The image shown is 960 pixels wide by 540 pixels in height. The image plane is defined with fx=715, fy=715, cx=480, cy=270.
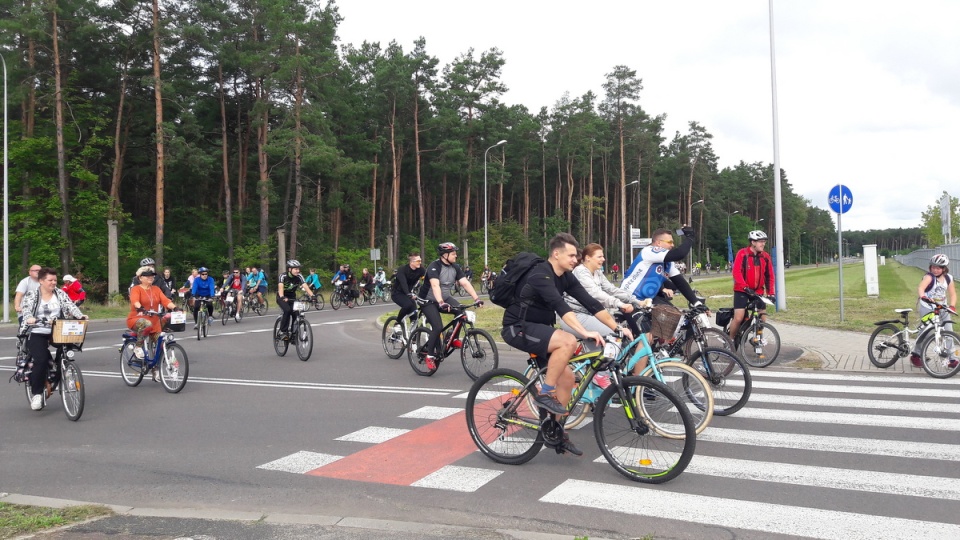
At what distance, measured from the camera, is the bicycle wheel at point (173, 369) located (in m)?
9.75

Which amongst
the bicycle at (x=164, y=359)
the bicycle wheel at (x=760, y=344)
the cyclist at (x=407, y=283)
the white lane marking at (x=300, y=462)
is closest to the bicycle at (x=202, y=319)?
the bicycle at (x=164, y=359)

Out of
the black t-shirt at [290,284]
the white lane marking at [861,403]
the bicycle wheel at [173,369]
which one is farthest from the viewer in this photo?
the black t-shirt at [290,284]

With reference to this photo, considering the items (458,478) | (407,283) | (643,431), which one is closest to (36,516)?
(458,478)

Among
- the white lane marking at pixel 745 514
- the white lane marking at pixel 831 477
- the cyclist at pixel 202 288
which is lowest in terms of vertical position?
the white lane marking at pixel 831 477

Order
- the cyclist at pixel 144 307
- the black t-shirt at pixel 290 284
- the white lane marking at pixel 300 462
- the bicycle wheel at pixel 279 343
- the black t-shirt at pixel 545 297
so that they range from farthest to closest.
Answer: the bicycle wheel at pixel 279 343
the black t-shirt at pixel 290 284
the cyclist at pixel 144 307
the white lane marking at pixel 300 462
the black t-shirt at pixel 545 297

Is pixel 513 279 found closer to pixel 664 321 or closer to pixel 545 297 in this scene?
pixel 545 297

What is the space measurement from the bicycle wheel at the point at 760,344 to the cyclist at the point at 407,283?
5.08 metres

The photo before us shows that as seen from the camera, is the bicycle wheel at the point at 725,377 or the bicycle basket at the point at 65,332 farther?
the bicycle basket at the point at 65,332

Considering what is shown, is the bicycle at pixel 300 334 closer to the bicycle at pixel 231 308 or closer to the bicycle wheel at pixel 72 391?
the bicycle wheel at pixel 72 391

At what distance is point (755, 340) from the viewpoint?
10461 millimetres

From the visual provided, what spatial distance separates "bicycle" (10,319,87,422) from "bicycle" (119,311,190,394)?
1441mm

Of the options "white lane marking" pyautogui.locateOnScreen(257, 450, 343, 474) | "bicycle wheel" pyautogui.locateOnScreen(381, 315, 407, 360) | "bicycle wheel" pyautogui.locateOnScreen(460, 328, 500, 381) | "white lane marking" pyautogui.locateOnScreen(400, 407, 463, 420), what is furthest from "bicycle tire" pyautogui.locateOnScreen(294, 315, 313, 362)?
"white lane marking" pyautogui.locateOnScreen(257, 450, 343, 474)

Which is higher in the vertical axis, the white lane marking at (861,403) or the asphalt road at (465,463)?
the asphalt road at (465,463)

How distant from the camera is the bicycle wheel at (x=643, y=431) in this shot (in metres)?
5.01
